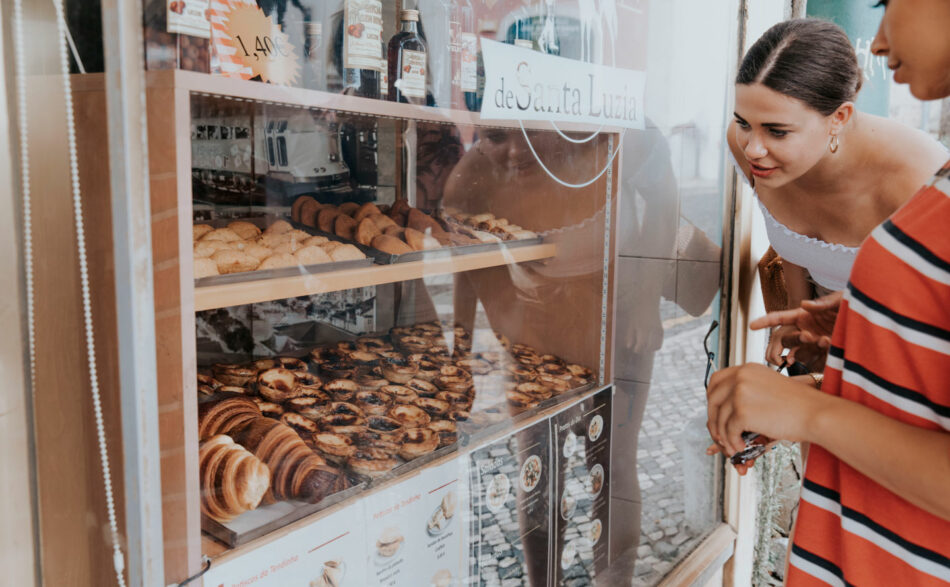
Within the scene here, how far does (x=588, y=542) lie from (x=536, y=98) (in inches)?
41.9

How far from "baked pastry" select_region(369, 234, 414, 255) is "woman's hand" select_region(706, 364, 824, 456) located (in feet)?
2.04

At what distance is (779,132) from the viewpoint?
1518 mm

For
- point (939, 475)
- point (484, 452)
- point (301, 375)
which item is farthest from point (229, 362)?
point (939, 475)

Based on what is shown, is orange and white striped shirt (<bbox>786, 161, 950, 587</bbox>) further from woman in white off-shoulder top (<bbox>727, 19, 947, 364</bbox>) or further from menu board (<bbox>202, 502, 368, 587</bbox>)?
woman in white off-shoulder top (<bbox>727, 19, 947, 364</bbox>)

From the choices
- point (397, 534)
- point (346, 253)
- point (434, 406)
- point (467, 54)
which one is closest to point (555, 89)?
point (467, 54)

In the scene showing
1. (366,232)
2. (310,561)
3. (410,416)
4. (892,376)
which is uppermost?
(366,232)

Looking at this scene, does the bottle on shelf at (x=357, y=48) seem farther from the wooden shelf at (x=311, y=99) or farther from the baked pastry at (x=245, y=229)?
the baked pastry at (x=245, y=229)

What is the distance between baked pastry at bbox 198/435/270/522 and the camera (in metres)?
0.97

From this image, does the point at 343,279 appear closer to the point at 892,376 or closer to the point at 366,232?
the point at 366,232

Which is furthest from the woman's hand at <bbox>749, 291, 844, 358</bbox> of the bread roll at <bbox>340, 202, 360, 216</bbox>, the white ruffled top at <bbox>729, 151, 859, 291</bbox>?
the bread roll at <bbox>340, 202, 360, 216</bbox>

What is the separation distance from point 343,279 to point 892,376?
771 millimetres

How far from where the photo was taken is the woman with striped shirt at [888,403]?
0.68m

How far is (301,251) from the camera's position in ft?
3.71

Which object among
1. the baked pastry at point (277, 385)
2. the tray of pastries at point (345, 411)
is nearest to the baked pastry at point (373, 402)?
the tray of pastries at point (345, 411)
